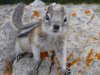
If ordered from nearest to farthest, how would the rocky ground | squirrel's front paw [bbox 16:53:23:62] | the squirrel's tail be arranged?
the rocky ground < squirrel's front paw [bbox 16:53:23:62] < the squirrel's tail

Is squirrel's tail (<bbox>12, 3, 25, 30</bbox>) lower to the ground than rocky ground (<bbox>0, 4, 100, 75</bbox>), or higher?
higher

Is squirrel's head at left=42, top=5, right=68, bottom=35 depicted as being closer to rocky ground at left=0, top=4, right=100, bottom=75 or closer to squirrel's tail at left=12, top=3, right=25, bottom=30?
rocky ground at left=0, top=4, right=100, bottom=75

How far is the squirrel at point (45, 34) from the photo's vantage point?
223 inches

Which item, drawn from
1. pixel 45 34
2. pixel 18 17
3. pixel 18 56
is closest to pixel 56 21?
pixel 45 34

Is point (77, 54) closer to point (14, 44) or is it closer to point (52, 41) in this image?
point (52, 41)

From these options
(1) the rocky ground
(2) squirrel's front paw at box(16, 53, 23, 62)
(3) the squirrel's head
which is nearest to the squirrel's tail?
(1) the rocky ground

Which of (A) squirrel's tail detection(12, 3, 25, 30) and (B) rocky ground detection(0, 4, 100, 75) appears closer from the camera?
(B) rocky ground detection(0, 4, 100, 75)

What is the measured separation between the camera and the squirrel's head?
5.59 metres

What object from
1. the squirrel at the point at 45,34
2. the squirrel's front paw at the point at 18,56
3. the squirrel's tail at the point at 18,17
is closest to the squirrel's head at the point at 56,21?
the squirrel at the point at 45,34

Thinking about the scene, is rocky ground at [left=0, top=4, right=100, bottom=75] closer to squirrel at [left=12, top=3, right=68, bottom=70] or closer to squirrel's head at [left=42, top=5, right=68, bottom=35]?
squirrel at [left=12, top=3, right=68, bottom=70]

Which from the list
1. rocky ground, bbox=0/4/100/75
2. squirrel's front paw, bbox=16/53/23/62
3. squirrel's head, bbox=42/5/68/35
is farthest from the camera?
squirrel's front paw, bbox=16/53/23/62

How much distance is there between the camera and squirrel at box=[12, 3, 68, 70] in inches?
223

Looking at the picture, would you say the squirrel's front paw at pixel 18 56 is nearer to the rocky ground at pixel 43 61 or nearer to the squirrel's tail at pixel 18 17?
the rocky ground at pixel 43 61

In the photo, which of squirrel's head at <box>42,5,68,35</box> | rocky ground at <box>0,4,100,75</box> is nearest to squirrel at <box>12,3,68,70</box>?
squirrel's head at <box>42,5,68,35</box>
